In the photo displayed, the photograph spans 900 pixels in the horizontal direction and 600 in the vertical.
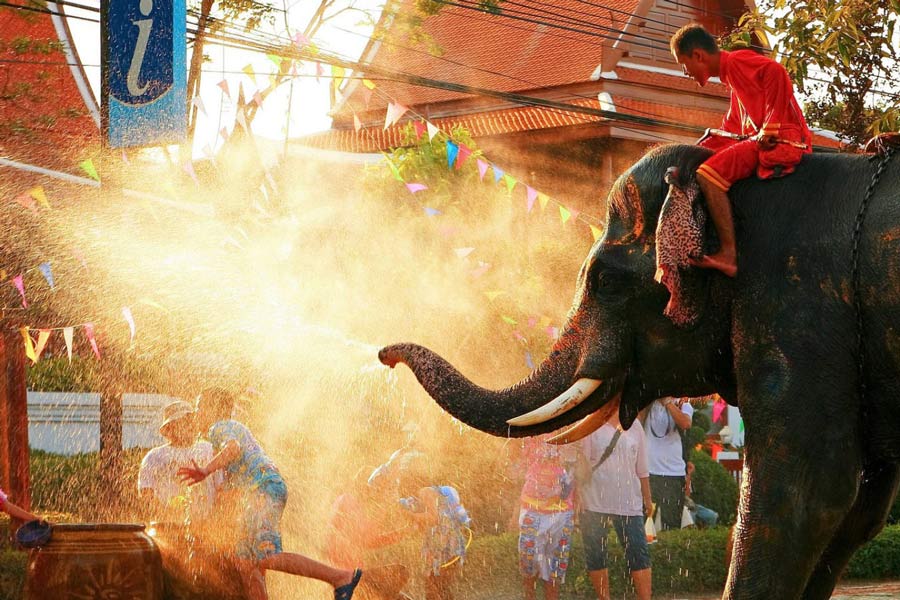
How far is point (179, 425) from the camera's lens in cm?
877

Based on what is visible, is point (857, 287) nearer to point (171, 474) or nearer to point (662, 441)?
point (171, 474)

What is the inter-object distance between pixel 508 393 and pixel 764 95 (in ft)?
4.78

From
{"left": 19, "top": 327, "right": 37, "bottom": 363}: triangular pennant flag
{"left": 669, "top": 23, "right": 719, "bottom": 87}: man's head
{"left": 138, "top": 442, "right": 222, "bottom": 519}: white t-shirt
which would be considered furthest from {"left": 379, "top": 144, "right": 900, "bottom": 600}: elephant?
{"left": 19, "top": 327, "right": 37, "bottom": 363}: triangular pennant flag

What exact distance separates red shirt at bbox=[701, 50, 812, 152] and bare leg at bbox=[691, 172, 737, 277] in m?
0.32

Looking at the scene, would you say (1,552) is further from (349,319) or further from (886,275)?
(886,275)

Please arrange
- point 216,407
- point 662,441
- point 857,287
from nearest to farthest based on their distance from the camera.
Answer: point 857,287
point 216,407
point 662,441

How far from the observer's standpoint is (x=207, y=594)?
8172 millimetres

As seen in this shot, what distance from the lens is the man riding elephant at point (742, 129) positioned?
4.59 meters

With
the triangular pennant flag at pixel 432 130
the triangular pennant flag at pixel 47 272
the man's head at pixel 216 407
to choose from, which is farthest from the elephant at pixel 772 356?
the triangular pennant flag at pixel 432 130

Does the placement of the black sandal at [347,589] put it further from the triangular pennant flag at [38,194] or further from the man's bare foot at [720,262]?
the triangular pennant flag at [38,194]

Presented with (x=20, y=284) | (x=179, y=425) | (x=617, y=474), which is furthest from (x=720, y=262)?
(x=20, y=284)

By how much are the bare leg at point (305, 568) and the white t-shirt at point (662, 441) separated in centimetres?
430

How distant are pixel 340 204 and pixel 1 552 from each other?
5977 millimetres

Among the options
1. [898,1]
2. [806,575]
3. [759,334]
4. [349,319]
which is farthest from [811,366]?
[349,319]
